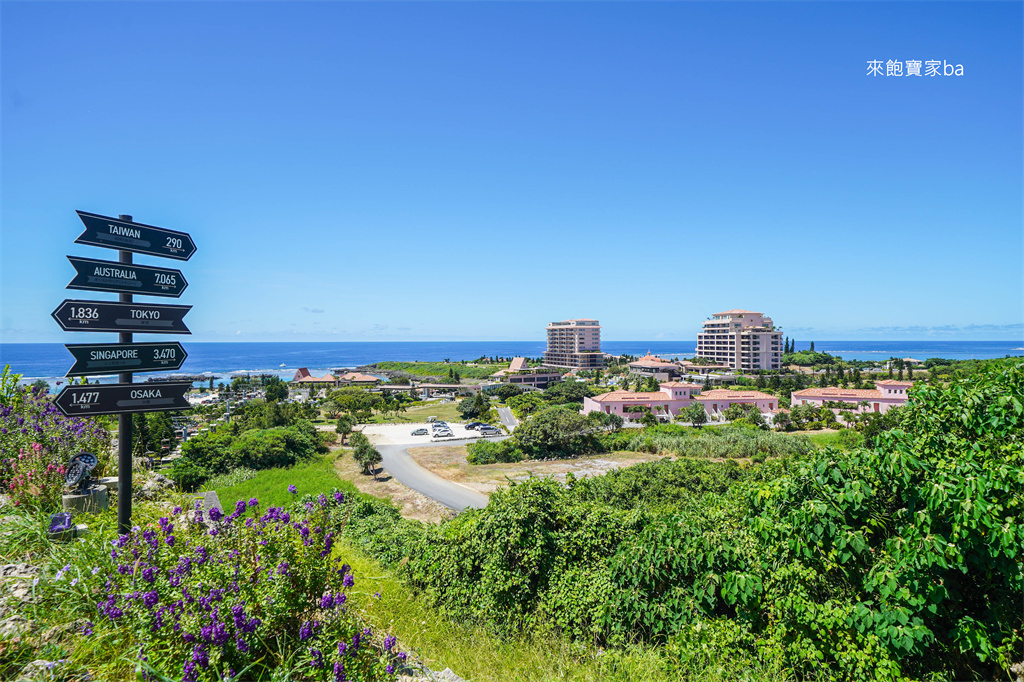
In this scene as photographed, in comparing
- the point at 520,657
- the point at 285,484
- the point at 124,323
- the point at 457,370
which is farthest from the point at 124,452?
the point at 457,370

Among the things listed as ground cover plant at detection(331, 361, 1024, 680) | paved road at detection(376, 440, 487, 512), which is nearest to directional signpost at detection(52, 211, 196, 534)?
ground cover plant at detection(331, 361, 1024, 680)

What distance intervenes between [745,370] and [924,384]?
271 feet

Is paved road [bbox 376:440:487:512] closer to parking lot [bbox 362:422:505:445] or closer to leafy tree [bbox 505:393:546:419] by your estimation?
parking lot [bbox 362:422:505:445]

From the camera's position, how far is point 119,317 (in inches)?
178

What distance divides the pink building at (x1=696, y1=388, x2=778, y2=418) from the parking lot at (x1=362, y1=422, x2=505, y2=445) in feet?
71.2

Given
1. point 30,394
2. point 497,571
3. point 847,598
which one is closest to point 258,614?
point 497,571

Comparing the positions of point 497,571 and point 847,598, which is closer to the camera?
point 847,598

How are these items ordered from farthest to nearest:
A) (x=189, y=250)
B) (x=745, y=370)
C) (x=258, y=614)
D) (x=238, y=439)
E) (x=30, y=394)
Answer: (x=745, y=370)
(x=238, y=439)
(x=30, y=394)
(x=189, y=250)
(x=258, y=614)

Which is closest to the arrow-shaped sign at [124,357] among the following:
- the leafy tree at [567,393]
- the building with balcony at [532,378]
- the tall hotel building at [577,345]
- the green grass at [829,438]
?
the green grass at [829,438]

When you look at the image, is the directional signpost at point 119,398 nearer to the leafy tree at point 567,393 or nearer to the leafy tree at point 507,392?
the leafy tree at point 567,393

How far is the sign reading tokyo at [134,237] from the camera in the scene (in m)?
4.35

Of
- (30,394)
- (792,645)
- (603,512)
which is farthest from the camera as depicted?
(30,394)

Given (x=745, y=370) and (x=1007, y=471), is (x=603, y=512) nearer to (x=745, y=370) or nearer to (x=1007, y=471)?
(x=1007, y=471)

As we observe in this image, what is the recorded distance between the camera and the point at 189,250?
5070 millimetres
